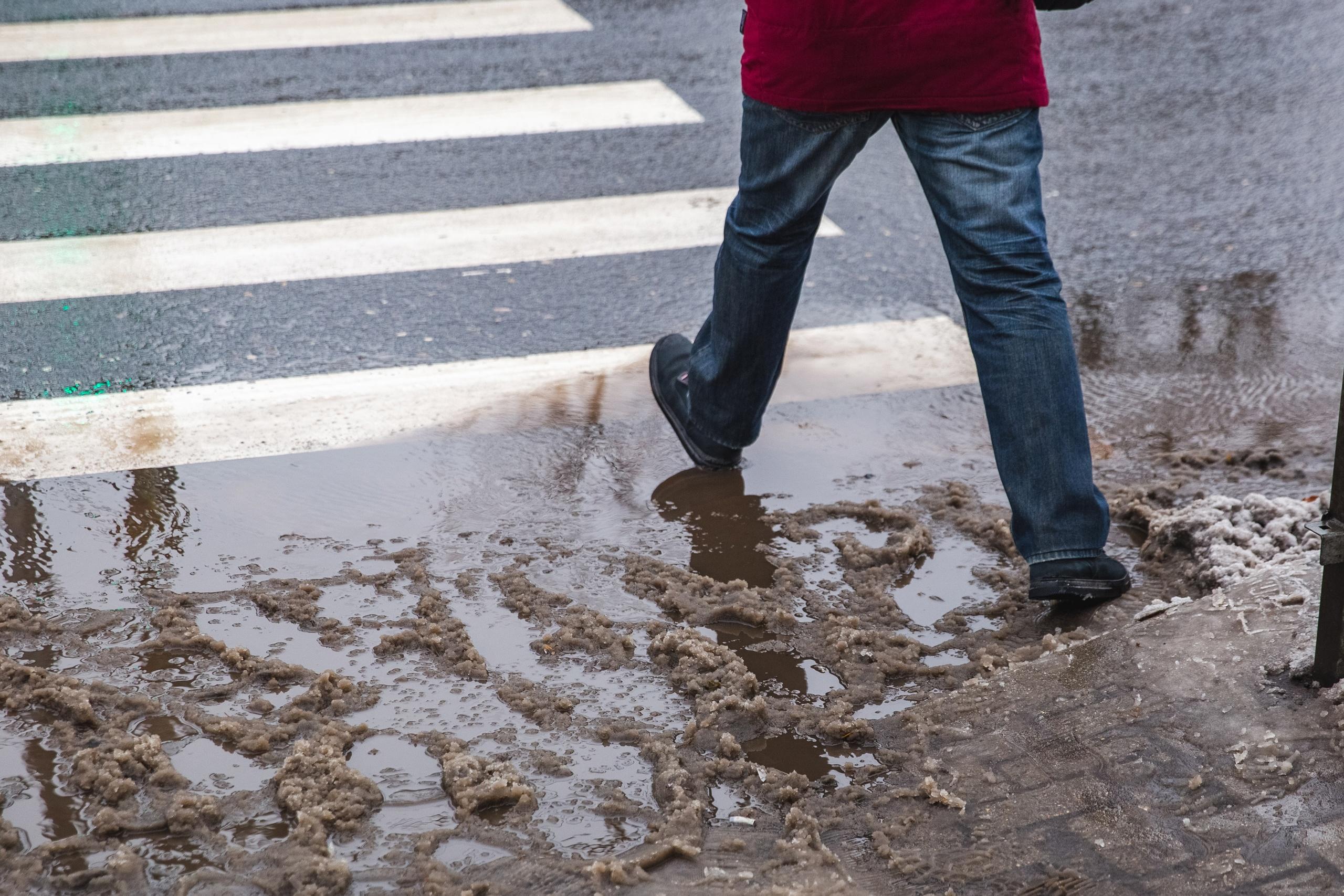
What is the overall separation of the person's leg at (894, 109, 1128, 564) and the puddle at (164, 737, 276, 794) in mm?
1551

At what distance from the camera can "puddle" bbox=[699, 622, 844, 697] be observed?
2564 mm

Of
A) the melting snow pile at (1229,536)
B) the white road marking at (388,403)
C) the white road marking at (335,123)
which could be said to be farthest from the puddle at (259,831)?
the white road marking at (335,123)

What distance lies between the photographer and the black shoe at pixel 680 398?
3.37 meters

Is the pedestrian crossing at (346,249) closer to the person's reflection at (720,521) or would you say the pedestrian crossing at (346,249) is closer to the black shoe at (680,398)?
the black shoe at (680,398)

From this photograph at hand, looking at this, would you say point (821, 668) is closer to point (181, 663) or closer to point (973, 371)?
point (181, 663)

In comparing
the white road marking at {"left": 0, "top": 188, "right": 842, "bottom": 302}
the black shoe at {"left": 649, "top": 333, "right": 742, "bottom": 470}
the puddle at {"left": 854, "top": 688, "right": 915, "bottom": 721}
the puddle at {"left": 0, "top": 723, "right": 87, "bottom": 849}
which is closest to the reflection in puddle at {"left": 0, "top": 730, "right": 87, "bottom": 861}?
the puddle at {"left": 0, "top": 723, "right": 87, "bottom": 849}

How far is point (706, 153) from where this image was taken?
18.1 feet

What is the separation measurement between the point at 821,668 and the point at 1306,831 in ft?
2.99

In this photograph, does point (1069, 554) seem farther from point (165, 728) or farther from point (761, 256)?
point (165, 728)

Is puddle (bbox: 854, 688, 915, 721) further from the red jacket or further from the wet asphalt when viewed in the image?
the wet asphalt

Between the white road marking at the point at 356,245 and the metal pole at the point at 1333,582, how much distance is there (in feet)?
9.33

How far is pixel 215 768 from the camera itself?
226 cm

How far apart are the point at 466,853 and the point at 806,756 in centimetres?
63

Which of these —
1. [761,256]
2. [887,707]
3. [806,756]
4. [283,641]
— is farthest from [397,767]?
[761,256]
